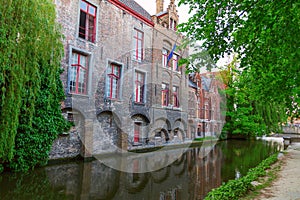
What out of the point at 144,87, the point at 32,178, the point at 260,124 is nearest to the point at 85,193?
the point at 32,178

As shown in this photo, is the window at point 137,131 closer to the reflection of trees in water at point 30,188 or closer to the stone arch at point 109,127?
the stone arch at point 109,127

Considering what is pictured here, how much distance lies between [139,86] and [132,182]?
309 inches

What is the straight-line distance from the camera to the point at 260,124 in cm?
2020

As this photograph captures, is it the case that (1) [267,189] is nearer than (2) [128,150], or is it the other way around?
(1) [267,189]

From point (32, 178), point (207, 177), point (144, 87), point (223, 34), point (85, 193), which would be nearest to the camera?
point (223, 34)

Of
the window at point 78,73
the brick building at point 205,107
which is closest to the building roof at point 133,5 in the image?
the window at point 78,73

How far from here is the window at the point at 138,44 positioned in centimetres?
1316

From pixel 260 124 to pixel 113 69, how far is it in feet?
51.3

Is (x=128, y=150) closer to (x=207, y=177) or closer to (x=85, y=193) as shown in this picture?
(x=207, y=177)

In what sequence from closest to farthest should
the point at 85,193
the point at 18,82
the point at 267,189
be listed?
the point at 267,189
the point at 85,193
the point at 18,82

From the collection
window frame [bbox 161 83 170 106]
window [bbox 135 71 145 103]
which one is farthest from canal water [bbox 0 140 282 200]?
window frame [bbox 161 83 170 106]

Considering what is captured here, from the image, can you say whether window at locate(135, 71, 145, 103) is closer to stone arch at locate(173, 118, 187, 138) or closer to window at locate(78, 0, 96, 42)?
window at locate(78, 0, 96, 42)

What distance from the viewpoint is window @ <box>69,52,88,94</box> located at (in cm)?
981

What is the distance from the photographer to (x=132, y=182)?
21.3 feet
